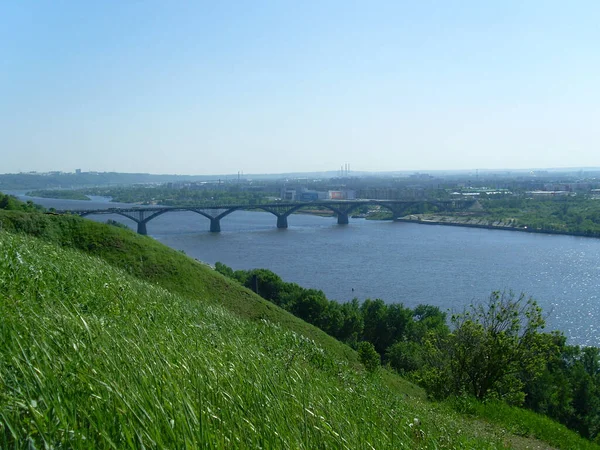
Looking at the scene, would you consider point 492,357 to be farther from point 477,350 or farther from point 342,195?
point 342,195

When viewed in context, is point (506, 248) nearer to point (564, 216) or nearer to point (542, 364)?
point (564, 216)

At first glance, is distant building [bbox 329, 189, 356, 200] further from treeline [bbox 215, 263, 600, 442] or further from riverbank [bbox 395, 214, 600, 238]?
treeline [bbox 215, 263, 600, 442]

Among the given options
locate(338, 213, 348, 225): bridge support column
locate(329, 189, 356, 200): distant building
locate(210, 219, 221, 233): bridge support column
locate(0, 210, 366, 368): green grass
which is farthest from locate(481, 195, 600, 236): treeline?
locate(0, 210, 366, 368): green grass

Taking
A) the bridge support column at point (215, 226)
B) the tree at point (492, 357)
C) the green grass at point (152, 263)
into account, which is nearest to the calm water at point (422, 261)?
the bridge support column at point (215, 226)

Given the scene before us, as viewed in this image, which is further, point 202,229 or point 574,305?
point 202,229

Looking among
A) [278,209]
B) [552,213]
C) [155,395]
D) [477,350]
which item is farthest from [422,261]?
[552,213]

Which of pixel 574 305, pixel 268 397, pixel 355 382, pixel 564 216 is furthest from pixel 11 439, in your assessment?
pixel 564 216
